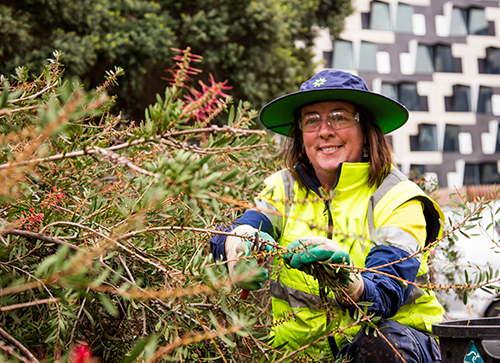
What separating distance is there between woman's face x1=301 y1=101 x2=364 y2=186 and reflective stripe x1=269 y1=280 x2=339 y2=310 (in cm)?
62

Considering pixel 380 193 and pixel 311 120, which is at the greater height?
pixel 311 120

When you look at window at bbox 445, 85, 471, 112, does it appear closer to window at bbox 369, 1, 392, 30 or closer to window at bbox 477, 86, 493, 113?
window at bbox 477, 86, 493, 113

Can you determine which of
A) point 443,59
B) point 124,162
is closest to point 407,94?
point 443,59

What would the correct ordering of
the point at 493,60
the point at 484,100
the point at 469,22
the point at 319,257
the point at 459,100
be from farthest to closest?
the point at 469,22, the point at 493,60, the point at 484,100, the point at 459,100, the point at 319,257

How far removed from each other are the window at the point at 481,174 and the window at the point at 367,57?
802cm

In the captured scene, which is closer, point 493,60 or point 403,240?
point 403,240

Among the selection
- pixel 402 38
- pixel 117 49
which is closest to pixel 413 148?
pixel 402 38

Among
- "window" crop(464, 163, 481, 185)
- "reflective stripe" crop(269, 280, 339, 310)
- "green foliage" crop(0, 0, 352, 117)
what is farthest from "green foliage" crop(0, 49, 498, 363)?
"window" crop(464, 163, 481, 185)

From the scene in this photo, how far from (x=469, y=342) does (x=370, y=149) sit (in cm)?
110

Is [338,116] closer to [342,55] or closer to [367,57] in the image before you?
[342,55]

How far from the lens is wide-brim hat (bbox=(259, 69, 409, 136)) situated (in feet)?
7.17

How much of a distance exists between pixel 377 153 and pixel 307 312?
0.84m

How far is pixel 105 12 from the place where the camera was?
8.30 meters

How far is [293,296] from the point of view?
210 cm
